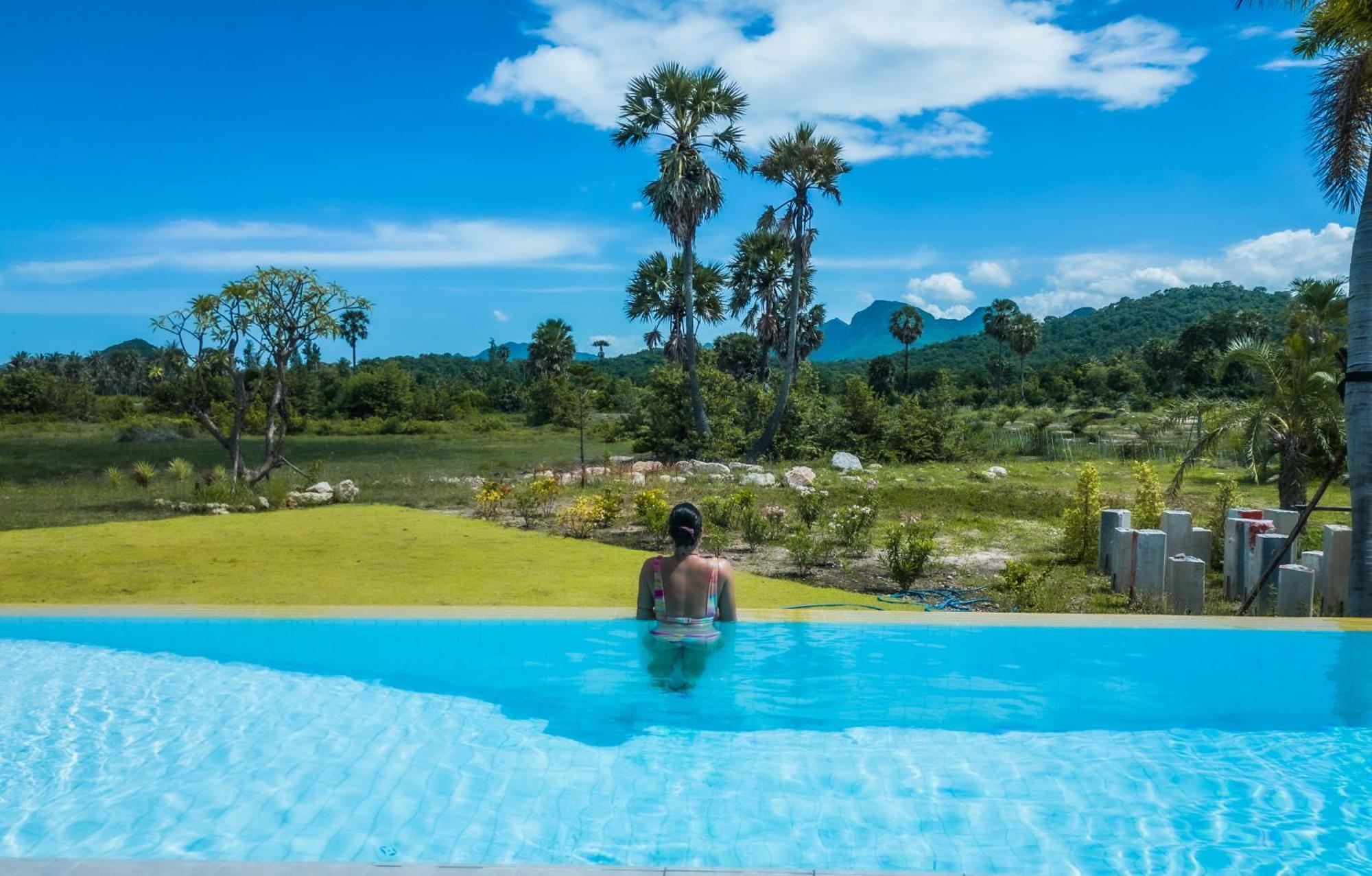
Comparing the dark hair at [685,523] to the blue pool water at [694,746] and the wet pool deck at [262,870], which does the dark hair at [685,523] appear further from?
the wet pool deck at [262,870]

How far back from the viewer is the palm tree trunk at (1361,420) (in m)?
6.90

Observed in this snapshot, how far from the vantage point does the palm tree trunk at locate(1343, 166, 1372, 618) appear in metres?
6.90

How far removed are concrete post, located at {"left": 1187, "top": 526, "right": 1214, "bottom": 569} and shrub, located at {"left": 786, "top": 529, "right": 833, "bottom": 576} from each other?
345 cm

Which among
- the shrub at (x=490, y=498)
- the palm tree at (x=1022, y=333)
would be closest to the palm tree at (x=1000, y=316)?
the palm tree at (x=1022, y=333)

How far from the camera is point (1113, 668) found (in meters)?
5.88

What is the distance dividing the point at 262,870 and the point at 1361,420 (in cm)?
739

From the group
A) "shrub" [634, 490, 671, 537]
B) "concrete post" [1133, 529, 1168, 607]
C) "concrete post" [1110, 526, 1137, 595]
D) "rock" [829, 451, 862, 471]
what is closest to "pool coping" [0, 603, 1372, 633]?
"concrete post" [1133, 529, 1168, 607]

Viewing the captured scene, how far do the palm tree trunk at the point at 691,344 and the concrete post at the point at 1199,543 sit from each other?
1598 cm

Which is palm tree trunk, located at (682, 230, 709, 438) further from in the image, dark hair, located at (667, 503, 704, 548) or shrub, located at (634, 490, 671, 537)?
dark hair, located at (667, 503, 704, 548)

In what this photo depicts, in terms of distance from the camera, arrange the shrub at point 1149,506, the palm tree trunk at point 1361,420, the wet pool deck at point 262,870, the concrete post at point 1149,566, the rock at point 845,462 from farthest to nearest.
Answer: the rock at point 845,462
the shrub at point 1149,506
the concrete post at point 1149,566
the palm tree trunk at point 1361,420
the wet pool deck at point 262,870

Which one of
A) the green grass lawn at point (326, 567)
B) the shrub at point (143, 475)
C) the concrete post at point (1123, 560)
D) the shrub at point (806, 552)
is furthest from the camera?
the shrub at point (143, 475)

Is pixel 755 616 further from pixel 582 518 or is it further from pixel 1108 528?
pixel 582 518

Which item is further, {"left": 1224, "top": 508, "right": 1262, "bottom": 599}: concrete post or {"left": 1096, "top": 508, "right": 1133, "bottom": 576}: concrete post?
{"left": 1096, "top": 508, "right": 1133, "bottom": 576}: concrete post

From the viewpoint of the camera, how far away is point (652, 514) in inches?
464
